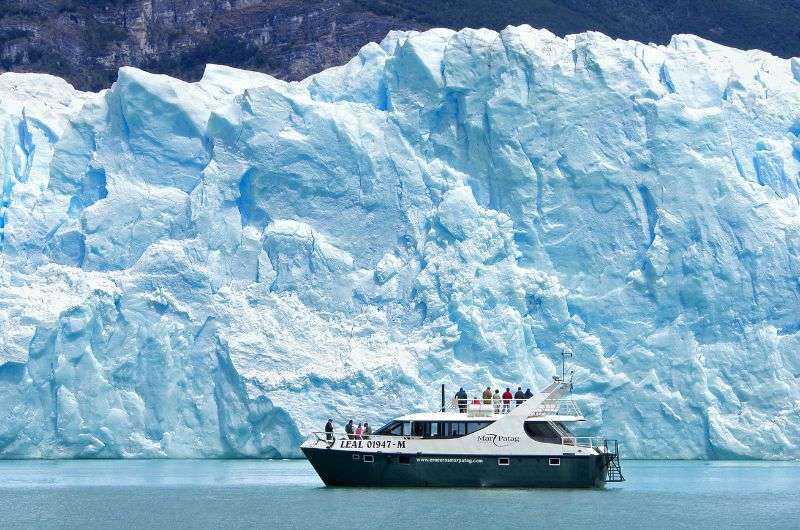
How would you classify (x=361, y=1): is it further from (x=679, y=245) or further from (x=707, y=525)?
(x=707, y=525)

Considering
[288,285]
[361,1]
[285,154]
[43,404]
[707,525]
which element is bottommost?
[707,525]

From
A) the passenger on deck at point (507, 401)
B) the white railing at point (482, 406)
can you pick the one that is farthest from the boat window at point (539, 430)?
the passenger on deck at point (507, 401)

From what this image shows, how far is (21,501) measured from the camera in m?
33.3

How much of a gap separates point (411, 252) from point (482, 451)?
11.2m

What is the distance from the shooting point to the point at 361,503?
32.6 metres

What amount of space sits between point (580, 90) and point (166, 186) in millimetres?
10104

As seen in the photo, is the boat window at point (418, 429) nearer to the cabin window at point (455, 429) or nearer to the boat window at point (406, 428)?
the boat window at point (406, 428)

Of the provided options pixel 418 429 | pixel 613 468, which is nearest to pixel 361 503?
pixel 418 429

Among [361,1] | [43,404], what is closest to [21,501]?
[43,404]

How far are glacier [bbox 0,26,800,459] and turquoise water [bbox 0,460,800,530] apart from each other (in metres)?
2.39

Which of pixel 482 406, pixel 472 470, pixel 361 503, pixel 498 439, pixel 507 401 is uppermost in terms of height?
pixel 507 401

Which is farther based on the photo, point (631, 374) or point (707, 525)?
point (631, 374)

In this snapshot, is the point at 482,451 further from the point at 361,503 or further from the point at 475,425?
the point at 361,503

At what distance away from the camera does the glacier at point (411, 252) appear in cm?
4356
